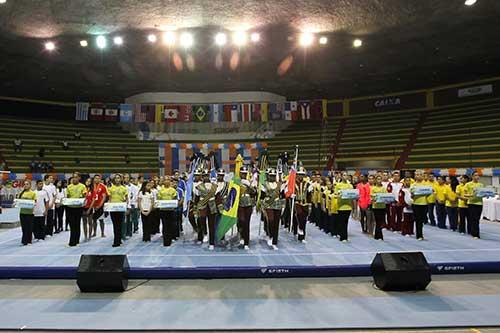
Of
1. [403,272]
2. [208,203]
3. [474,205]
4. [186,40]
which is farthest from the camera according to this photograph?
[186,40]

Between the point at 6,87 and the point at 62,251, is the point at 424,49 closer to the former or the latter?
the point at 62,251

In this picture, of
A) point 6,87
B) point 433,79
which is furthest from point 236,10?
point 6,87

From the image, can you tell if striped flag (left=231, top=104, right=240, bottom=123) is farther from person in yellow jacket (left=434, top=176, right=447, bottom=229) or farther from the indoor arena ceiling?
person in yellow jacket (left=434, top=176, right=447, bottom=229)

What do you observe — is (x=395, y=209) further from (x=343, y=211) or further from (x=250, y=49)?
(x=250, y=49)

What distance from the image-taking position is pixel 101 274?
5445 millimetres

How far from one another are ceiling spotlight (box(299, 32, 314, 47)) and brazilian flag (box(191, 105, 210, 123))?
10.5 m

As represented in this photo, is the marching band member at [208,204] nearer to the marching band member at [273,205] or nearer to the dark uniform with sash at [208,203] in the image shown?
the dark uniform with sash at [208,203]

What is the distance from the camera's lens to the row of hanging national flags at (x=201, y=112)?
25516 millimetres

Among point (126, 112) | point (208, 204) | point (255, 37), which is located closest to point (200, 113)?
point (126, 112)

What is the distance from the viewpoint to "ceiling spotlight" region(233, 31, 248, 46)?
16145 mm

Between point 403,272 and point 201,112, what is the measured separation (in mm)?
22119

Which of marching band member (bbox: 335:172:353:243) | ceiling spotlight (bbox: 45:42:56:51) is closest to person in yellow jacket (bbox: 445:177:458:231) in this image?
marching band member (bbox: 335:172:353:243)

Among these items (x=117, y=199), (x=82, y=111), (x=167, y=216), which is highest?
(x=82, y=111)

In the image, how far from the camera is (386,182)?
1103 centimetres
